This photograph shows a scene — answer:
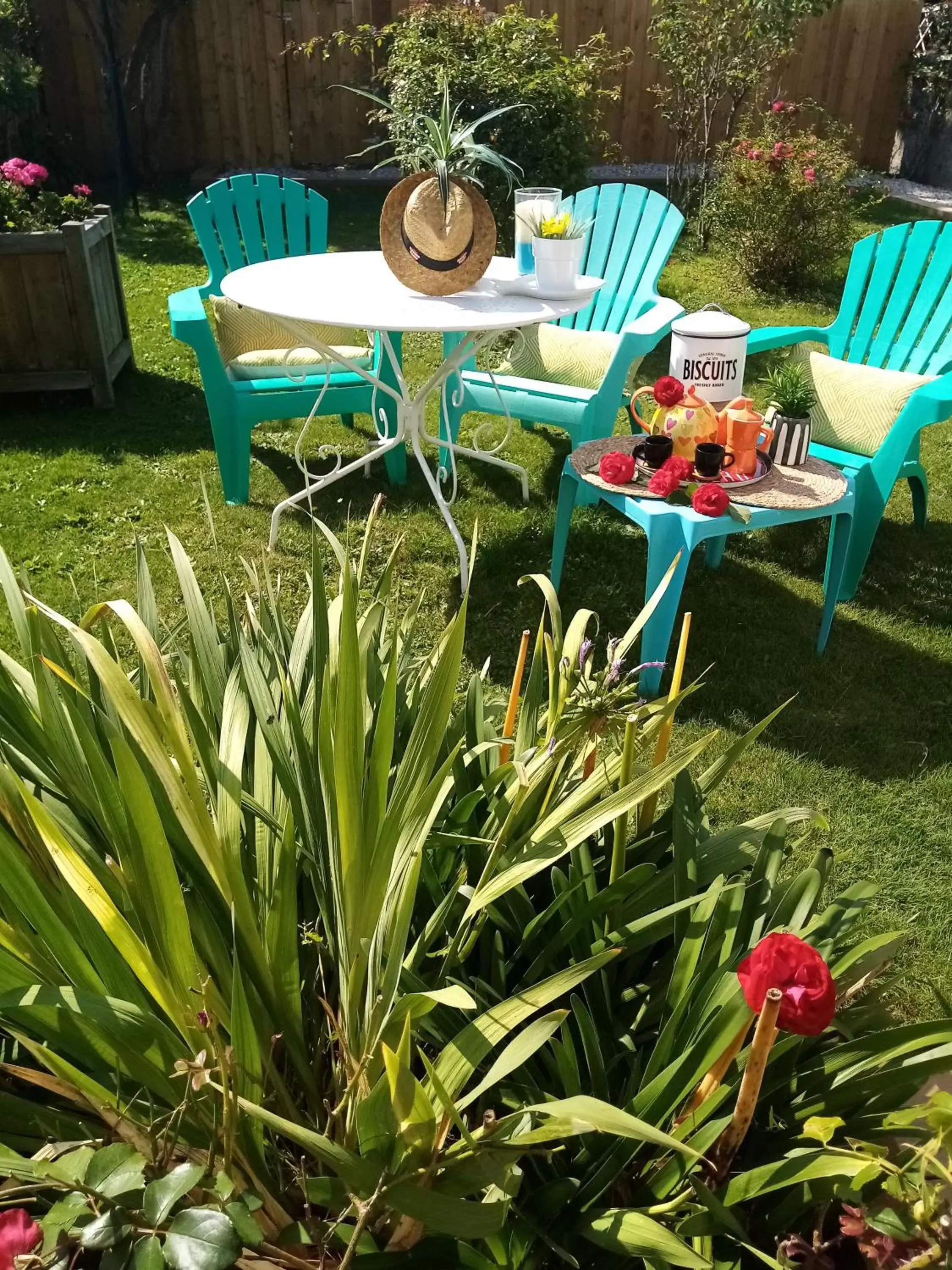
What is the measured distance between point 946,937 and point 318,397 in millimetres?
2751

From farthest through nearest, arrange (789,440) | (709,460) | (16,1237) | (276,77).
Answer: (276,77) → (789,440) → (709,460) → (16,1237)

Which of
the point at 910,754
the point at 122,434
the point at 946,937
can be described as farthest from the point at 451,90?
the point at 946,937

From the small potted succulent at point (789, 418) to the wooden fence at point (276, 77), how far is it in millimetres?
7524

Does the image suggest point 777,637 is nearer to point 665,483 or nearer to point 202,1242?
point 665,483

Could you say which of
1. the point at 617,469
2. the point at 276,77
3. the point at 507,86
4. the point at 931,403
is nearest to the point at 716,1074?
the point at 617,469

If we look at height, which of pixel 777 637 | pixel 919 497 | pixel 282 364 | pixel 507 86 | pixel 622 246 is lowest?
pixel 777 637

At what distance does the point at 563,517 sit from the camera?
3.12 m

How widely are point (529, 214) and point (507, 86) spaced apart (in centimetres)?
307

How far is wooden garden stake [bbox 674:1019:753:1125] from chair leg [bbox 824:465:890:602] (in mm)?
2436

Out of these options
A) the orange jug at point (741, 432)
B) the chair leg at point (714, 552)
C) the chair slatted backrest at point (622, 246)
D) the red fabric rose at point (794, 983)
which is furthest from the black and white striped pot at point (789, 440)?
the red fabric rose at point (794, 983)

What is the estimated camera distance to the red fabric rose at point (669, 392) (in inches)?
110

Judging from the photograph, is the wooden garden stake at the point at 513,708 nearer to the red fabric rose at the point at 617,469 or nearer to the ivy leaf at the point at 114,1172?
the ivy leaf at the point at 114,1172

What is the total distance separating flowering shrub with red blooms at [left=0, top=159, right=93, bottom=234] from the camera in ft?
15.3

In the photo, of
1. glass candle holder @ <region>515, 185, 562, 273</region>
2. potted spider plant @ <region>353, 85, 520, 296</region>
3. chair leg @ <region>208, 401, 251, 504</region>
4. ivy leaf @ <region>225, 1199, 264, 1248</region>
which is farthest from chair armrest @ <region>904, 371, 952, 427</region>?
ivy leaf @ <region>225, 1199, 264, 1248</region>
